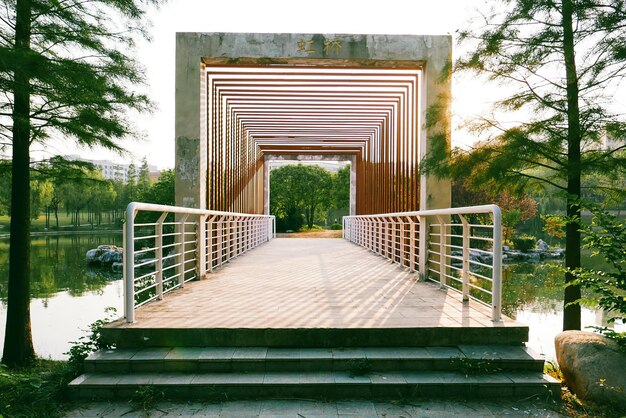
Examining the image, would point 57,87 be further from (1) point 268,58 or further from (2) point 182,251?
(1) point 268,58

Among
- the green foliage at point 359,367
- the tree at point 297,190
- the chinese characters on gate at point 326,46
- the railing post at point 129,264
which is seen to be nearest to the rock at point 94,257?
the tree at point 297,190

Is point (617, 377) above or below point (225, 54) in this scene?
below

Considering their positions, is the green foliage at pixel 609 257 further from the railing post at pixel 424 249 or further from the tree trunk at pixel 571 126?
the railing post at pixel 424 249

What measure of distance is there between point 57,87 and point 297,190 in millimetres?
28647

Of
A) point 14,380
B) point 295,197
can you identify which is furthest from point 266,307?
point 295,197

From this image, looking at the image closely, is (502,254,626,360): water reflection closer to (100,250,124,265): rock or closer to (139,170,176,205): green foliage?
(100,250,124,265): rock

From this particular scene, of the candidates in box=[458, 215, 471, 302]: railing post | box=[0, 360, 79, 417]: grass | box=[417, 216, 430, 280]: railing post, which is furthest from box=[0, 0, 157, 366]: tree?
box=[458, 215, 471, 302]: railing post

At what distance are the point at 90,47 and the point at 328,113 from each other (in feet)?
20.7

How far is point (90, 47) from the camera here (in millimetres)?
5824

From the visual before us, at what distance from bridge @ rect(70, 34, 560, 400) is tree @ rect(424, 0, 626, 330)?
0.69 m

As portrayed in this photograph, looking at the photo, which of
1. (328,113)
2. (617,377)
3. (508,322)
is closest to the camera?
(617,377)

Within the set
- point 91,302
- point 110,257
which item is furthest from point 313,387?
point 110,257

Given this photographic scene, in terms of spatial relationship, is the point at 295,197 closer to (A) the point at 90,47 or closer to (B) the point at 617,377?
(A) the point at 90,47

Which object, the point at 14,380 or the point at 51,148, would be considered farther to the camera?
the point at 51,148
